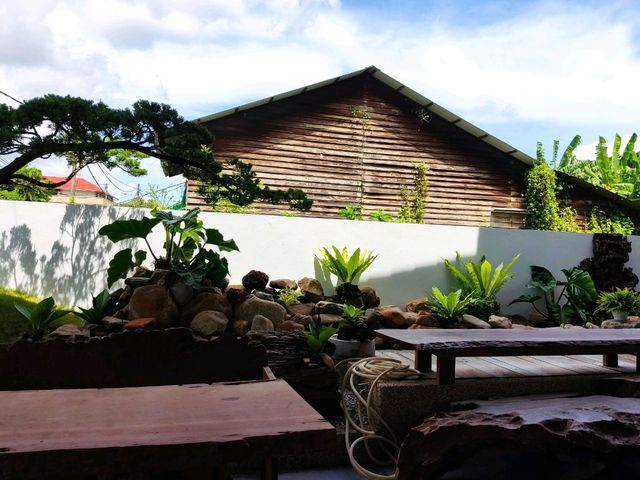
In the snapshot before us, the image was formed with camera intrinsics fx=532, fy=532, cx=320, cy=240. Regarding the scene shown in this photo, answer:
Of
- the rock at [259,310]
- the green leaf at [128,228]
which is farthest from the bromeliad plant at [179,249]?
the rock at [259,310]

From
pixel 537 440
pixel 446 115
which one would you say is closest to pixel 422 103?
pixel 446 115

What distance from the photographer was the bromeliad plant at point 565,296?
7156 mm

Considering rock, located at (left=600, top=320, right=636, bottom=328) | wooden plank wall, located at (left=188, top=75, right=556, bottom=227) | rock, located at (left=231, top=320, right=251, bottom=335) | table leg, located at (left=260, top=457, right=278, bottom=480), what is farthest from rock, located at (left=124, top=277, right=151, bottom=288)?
rock, located at (left=600, top=320, right=636, bottom=328)

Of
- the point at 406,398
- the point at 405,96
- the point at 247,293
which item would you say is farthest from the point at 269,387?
the point at 405,96

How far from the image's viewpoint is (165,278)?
534 cm

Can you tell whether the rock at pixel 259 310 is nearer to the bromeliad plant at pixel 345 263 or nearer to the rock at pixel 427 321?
the bromeliad plant at pixel 345 263

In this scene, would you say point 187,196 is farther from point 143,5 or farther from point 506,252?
point 506,252

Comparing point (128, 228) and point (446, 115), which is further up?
point (446, 115)

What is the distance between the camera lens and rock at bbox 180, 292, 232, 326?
5.25 m

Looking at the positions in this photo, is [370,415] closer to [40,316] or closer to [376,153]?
[40,316]

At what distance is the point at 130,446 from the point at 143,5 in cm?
633

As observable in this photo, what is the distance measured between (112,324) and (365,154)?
751cm

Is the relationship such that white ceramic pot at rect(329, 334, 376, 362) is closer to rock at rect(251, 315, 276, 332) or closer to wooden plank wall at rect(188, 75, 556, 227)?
rock at rect(251, 315, 276, 332)

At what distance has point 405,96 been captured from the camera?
1159 centimetres
